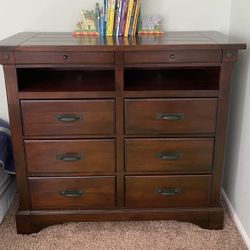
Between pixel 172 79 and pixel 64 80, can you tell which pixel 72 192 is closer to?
pixel 64 80

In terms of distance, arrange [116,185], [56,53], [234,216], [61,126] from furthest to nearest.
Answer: [234,216]
[116,185]
[61,126]
[56,53]

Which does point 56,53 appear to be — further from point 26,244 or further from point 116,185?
point 26,244

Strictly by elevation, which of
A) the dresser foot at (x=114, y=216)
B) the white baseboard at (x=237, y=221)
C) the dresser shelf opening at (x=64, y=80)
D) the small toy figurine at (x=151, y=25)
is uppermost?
the small toy figurine at (x=151, y=25)

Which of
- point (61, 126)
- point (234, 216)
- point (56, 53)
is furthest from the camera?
point (234, 216)

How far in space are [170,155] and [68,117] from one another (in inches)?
19.6

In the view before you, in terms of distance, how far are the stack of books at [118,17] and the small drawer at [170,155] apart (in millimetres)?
583

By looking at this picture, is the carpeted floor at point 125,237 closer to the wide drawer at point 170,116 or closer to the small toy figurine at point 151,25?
the wide drawer at point 170,116

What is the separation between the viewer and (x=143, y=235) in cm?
162

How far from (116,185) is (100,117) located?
35cm

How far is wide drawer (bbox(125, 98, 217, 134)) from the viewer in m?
1.45

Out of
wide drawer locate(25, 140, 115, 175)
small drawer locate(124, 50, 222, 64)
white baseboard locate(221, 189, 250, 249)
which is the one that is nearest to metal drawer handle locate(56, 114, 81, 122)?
wide drawer locate(25, 140, 115, 175)

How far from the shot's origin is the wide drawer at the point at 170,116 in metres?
1.45

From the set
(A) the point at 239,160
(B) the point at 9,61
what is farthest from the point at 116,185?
(B) the point at 9,61

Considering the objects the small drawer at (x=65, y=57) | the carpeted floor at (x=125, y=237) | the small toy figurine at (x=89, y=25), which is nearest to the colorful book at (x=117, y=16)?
the small toy figurine at (x=89, y=25)
